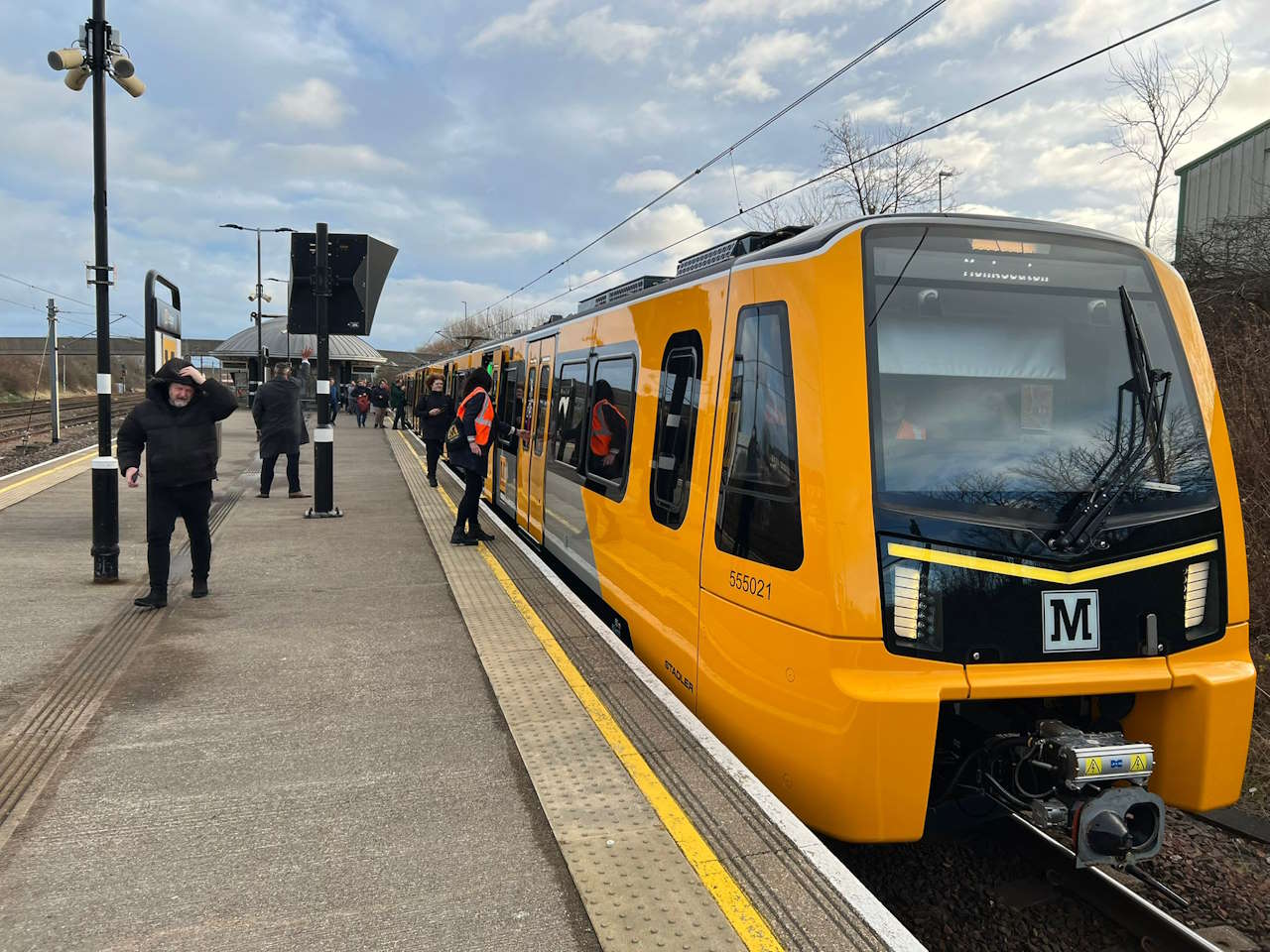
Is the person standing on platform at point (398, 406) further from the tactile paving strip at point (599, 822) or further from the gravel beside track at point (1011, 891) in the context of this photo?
the gravel beside track at point (1011, 891)

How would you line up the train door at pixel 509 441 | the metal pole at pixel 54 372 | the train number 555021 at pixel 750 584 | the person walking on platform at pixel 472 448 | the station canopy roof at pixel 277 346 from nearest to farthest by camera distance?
the train number 555021 at pixel 750 584 < the person walking on platform at pixel 472 448 < the train door at pixel 509 441 < the metal pole at pixel 54 372 < the station canopy roof at pixel 277 346

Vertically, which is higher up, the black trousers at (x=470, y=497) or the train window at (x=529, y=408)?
the train window at (x=529, y=408)

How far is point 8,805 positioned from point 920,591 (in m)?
3.45

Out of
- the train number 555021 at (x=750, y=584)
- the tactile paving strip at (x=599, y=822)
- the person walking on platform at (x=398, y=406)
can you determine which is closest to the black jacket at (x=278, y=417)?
the tactile paving strip at (x=599, y=822)

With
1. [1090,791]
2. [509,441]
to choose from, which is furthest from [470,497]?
[1090,791]

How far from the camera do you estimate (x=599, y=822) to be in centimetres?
310

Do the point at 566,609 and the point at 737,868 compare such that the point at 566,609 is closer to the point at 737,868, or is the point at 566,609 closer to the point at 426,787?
the point at 426,787

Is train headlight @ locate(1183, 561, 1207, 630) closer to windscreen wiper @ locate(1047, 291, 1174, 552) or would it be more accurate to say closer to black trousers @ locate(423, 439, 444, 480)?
windscreen wiper @ locate(1047, 291, 1174, 552)

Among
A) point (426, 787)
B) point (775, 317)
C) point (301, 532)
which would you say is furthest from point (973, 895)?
point (301, 532)

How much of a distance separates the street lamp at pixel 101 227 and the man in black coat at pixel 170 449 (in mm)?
931

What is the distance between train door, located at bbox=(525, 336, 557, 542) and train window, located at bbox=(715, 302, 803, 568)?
4.74 metres

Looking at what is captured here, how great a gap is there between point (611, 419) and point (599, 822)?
3.55m

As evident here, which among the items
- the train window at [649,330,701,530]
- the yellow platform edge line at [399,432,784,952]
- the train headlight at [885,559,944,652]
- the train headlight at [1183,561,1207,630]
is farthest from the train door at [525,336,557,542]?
the train headlight at [1183,561,1207,630]

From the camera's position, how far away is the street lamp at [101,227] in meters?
7.00
